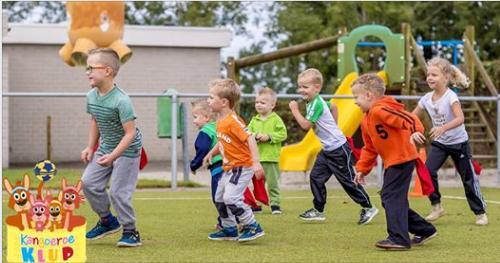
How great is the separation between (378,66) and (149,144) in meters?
9.79

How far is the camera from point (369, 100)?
7.80m

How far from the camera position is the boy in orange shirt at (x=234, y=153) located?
8109mm

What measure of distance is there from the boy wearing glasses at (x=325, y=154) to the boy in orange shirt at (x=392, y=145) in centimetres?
178

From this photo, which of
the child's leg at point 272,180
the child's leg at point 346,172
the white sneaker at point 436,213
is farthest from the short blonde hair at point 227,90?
the child's leg at point 272,180

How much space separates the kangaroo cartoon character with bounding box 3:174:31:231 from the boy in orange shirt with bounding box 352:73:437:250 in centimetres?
252

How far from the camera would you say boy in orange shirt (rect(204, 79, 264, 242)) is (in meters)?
8.11

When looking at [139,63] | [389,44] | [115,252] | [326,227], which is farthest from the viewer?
[139,63]

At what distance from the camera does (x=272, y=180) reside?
11.5 metres

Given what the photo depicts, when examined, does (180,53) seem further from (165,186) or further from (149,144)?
(165,186)

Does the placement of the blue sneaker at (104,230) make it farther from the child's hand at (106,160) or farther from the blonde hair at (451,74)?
the blonde hair at (451,74)

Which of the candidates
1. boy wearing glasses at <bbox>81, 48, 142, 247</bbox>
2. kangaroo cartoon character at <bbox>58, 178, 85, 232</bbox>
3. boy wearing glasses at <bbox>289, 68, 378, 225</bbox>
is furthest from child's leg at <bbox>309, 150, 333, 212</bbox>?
kangaroo cartoon character at <bbox>58, 178, 85, 232</bbox>

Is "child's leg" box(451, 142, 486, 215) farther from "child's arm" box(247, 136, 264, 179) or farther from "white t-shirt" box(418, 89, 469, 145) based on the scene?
"child's arm" box(247, 136, 264, 179)

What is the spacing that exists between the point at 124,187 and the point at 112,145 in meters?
0.33

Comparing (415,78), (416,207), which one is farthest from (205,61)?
(416,207)
